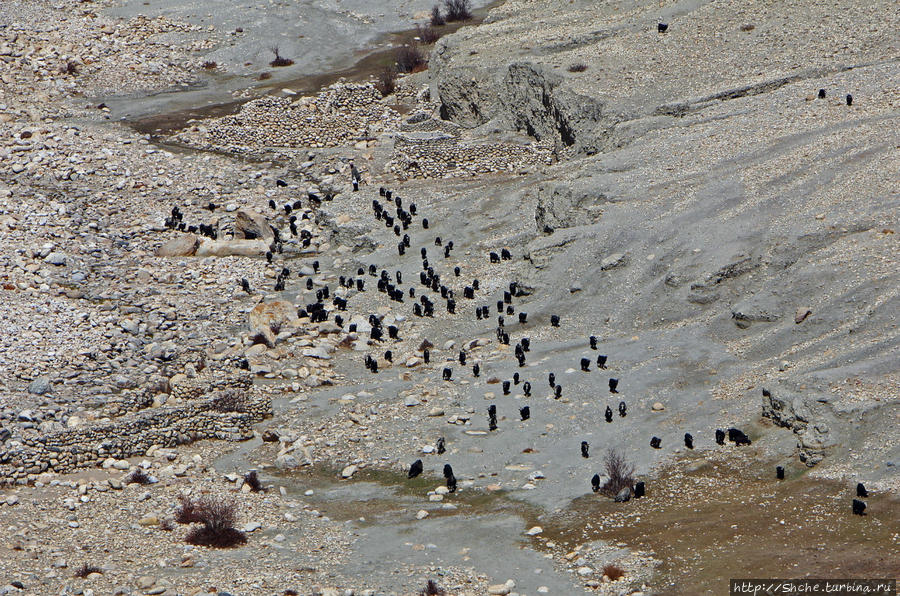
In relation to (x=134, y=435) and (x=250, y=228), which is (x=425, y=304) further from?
(x=134, y=435)

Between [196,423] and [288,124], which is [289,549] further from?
[288,124]

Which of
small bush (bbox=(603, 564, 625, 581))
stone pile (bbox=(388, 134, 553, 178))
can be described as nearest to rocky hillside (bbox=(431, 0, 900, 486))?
stone pile (bbox=(388, 134, 553, 178))

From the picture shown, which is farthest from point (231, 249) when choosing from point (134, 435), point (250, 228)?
point (134, 435)

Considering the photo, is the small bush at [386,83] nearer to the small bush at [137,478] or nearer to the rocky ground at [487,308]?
the rocky ground at [487,308]

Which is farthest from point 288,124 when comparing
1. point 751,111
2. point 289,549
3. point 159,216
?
point 289,549

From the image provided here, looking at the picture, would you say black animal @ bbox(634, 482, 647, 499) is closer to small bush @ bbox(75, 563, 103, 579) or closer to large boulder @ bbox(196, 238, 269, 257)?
small bush @ bbox(75, 563, 103, 579)

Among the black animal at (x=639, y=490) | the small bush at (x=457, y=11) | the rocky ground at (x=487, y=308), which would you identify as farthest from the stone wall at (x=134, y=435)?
the small bush at (x=457, y=11)
